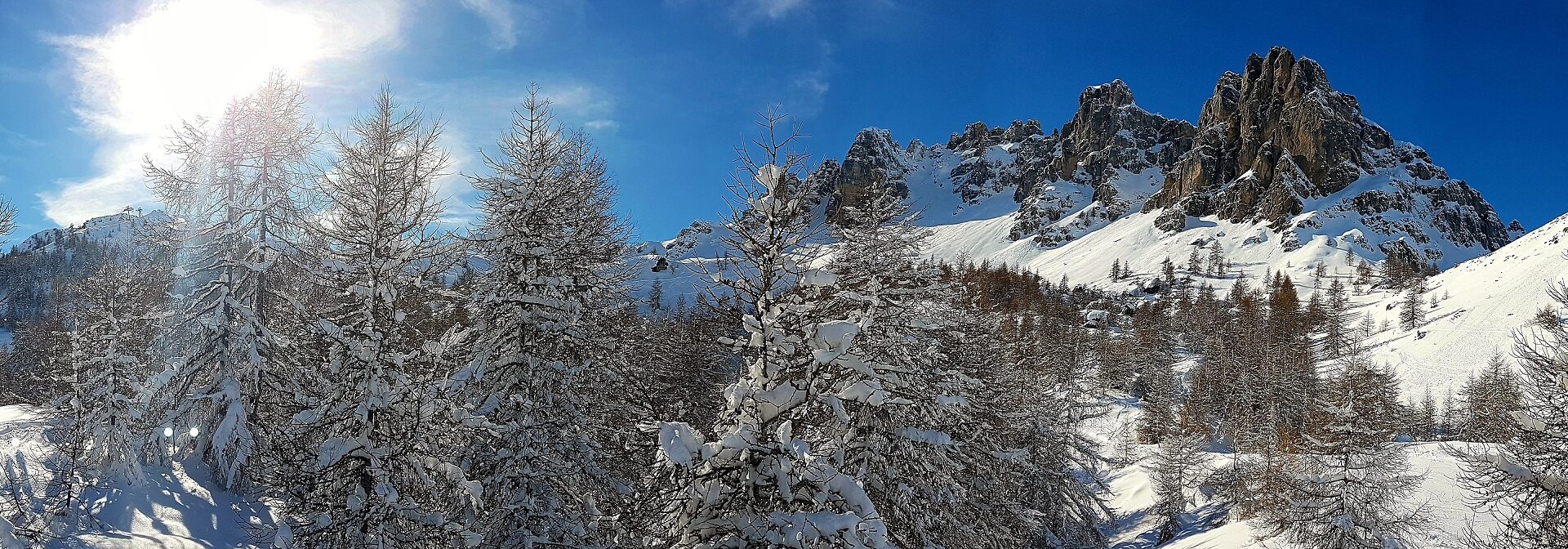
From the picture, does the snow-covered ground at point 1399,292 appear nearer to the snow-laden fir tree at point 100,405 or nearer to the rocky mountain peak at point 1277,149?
the rocky mountain peak at point 1277,149

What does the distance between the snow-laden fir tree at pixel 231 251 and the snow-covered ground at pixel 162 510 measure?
59 centimetres

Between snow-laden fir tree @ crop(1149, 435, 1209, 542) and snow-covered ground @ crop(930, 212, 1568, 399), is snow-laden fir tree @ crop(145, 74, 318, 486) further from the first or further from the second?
snow-laden fir tree @ crop(1149, 435, 1209, 542)

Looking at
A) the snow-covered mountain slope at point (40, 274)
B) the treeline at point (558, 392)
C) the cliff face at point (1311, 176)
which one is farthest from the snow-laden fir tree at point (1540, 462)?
the cliff face at point (1311, 176)

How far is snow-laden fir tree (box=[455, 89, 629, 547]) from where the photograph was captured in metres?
11.8

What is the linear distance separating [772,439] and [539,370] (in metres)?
6.22

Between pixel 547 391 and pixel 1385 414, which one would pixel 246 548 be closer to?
pixel 547 391

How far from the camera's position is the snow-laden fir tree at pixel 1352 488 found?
55.9 feet

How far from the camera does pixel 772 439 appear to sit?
7.43m

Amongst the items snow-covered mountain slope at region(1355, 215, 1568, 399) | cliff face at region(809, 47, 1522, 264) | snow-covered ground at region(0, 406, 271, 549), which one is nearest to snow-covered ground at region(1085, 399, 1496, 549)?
snow-covered ground at region(0, 406, 271, 549)

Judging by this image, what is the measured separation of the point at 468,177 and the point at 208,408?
329 inches

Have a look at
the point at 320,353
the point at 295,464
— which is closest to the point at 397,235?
the point at 320,353

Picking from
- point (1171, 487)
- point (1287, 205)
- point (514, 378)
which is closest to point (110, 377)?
point (514, 378)

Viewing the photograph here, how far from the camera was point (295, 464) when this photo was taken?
9836 mm

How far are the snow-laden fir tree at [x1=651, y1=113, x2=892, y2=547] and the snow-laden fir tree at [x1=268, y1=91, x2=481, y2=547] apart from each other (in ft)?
14.4
